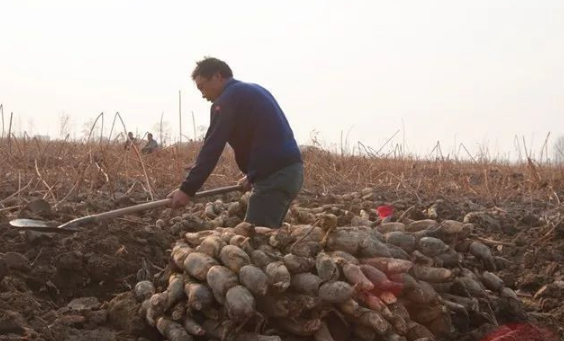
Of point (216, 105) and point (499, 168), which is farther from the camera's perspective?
point (499, 168)

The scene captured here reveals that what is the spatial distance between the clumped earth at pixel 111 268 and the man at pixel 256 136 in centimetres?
36

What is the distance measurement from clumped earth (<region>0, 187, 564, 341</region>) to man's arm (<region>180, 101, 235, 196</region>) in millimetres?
441

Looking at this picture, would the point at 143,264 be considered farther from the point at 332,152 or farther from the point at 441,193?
the point at 332,152

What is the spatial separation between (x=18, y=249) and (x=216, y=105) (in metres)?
1.51

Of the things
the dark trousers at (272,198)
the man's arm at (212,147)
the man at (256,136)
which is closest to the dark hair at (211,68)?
the man at (256,136)

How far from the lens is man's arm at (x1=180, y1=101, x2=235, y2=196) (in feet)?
12.9

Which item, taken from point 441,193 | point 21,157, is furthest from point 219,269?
point 441,193

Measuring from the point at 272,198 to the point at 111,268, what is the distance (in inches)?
43.9

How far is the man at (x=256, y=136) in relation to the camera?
162 inches

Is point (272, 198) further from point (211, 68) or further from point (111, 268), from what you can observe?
point (111, 268)

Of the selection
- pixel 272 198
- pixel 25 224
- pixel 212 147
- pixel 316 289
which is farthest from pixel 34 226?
pixel 316 289

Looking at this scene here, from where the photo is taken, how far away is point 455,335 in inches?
130

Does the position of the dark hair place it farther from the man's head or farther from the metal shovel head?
the metal shovel head

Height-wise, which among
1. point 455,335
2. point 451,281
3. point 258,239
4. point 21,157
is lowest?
point 455,335
